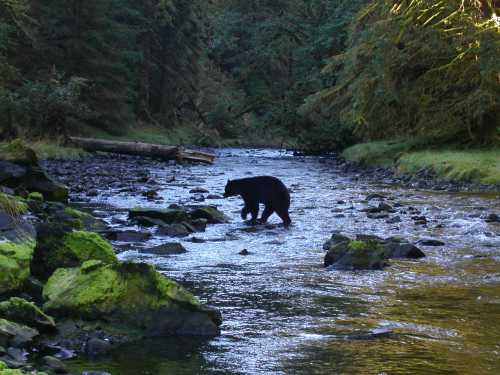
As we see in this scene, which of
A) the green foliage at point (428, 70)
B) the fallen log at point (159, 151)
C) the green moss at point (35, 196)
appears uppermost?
the green foliage at point (428, 70)

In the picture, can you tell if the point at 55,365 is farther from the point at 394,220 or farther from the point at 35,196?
the point at 394,220

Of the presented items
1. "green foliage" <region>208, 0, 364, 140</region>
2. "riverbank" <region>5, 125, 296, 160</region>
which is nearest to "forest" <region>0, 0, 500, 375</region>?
"riverbank" <region>5, 125, 296, 160</region>

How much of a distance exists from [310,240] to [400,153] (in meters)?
19.1

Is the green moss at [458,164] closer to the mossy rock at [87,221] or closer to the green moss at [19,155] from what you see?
the green moss at [19,155]

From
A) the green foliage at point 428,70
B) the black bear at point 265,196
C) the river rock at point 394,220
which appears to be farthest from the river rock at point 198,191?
the green foliage at point 428,70

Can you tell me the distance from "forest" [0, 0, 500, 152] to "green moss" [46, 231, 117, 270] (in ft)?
59.3

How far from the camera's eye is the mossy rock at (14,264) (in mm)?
7074

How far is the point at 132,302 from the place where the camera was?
6.85 m

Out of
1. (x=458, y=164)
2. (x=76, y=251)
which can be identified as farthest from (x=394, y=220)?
(x=458, y=164)

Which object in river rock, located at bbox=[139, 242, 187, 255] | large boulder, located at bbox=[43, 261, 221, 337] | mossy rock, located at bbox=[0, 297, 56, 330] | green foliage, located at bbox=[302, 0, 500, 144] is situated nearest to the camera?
mossy rock, located at bbox=[0, 297, 56, 330]

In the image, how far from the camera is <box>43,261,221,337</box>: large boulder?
6.74m

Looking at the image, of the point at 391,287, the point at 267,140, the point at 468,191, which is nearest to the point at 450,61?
the point at 468,191

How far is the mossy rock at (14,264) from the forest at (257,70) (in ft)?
62.5

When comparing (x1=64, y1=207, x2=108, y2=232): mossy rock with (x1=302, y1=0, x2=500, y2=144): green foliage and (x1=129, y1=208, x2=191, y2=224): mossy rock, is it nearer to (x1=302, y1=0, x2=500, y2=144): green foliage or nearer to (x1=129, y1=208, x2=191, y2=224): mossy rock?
(x1=129, y1=208, x2=191, y2=224): mossy rock
